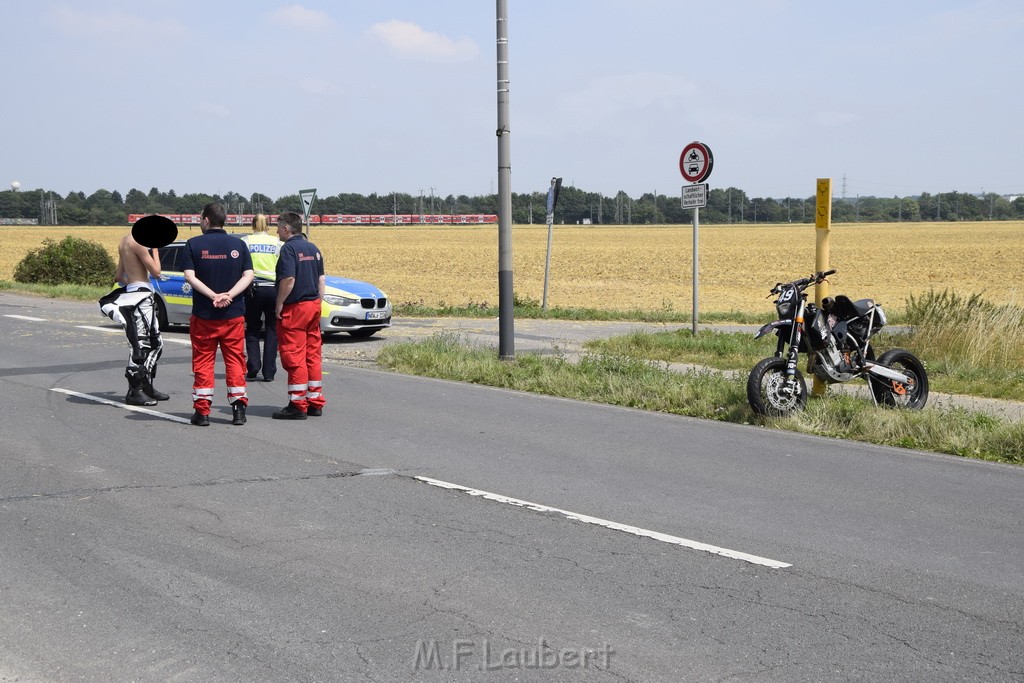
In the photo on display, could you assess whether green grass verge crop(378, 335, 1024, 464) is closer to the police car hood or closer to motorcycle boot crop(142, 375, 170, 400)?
the police car hood

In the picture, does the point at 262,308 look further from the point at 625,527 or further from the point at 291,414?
the point at 625,527

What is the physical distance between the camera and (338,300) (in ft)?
57.3

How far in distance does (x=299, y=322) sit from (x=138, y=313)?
5.83ft

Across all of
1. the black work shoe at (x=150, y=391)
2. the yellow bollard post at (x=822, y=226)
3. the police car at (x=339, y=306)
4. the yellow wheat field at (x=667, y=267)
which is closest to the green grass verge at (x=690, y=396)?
the yellow bollard post at (x=822, y=226)

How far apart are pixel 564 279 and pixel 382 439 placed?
40.2 m

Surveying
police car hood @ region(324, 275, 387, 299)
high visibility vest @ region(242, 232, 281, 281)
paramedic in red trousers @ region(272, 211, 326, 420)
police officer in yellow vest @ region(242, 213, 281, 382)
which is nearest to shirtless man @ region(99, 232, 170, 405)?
paramedic in red trousers @ region(272, 211, 326, 420)

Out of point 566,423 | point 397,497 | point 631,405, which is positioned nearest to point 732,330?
point 631,405

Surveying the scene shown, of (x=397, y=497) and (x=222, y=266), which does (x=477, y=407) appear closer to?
(x=222, y=266)

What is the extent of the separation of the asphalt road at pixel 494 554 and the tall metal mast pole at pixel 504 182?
420 cm

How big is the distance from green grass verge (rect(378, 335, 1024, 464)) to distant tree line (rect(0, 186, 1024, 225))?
134 meters

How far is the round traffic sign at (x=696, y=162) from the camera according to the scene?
54.0ft

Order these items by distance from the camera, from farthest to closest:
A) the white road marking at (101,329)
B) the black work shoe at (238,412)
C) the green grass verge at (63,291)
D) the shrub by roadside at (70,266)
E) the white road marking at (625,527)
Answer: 1. the shrub by roadside at (70,266)
2. the green grass verge at (63,291)
3. the white road marking at (101,329)
4. the black work shoe at (238,412)
5. the white road marking at (625,527)

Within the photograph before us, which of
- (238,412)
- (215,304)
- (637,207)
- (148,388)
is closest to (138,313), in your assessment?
(148,388)

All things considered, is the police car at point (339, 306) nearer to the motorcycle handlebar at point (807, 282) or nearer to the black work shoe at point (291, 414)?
the black work shoe at point (291, 414)
